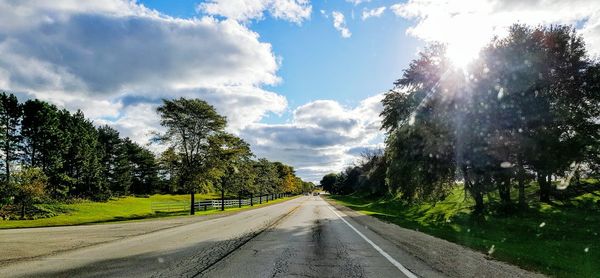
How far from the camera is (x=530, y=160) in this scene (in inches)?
1049

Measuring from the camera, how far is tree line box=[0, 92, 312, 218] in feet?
130

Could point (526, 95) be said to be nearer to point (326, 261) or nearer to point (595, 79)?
point (595, 79)

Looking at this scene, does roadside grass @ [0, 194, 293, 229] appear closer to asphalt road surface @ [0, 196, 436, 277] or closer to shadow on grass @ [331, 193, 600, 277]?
asphalt road surface @ [0, 196, 436, 277]

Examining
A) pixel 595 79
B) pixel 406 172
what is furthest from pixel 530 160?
pixel 595 79

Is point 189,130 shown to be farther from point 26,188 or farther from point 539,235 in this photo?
point 539,235

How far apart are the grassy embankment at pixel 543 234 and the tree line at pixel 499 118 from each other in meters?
2.62

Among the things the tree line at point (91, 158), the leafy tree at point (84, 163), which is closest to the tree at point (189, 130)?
the tree line at point (91, 158)

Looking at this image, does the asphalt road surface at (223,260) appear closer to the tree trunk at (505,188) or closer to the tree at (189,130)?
the tree trunk at (505,188)

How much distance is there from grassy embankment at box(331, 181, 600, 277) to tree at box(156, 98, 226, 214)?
23.2m

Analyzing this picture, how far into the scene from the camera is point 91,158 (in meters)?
75.8

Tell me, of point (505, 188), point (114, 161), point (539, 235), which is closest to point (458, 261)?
point (539, 235)

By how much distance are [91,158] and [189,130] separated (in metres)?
44.3

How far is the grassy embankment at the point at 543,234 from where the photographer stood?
10328 millimetres

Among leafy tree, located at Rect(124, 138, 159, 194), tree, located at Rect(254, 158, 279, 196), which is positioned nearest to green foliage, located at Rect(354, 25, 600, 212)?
tree, located at Rect(254, 158, 279, 196)
